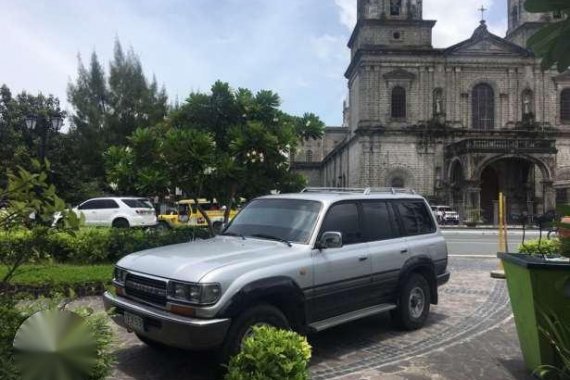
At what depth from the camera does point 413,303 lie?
721 centimetres

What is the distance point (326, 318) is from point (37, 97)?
43.6 metres

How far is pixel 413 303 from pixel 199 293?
3582mm

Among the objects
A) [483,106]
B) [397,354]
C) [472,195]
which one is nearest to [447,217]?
[472,195]

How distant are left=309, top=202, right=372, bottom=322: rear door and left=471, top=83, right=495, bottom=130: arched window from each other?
138 feet

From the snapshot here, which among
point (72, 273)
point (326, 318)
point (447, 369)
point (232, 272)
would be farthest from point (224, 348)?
point (72, 273)

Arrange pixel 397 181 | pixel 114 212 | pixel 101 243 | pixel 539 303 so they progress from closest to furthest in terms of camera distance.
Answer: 1. pixel 539 303
2. pixel 101 243
3. pixel 114 212
4. pixel 397 181

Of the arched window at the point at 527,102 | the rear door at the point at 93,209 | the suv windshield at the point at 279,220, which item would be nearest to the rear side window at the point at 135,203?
the rear door at the point at 93,209

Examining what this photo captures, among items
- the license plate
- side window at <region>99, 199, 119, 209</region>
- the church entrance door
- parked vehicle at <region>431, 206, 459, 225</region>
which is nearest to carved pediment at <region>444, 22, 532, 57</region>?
the church entrance door

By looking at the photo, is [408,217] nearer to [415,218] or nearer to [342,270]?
[415,218]

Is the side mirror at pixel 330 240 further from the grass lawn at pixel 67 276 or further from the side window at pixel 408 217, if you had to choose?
the grass lawn at pixel 67 276

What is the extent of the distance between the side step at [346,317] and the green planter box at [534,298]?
1.60 m

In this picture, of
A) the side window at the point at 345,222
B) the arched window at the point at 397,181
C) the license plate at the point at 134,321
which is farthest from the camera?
the arched window at the point at 397,181

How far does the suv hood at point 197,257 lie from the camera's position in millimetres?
4884

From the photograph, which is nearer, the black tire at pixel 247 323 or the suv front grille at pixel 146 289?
the black tire at pixel 247 323
